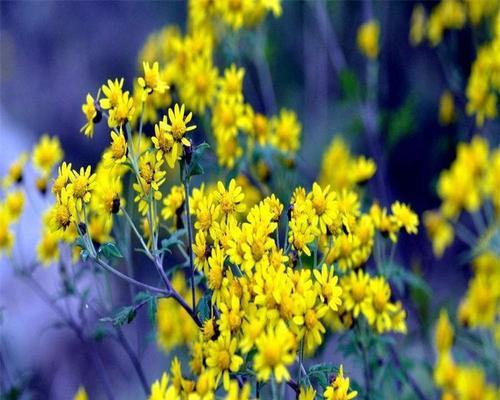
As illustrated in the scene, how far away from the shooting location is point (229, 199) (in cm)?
144

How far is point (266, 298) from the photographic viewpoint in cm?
125

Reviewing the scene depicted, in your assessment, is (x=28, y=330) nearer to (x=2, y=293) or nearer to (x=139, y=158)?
(x=2, y=293)

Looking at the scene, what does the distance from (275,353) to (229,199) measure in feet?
1.15

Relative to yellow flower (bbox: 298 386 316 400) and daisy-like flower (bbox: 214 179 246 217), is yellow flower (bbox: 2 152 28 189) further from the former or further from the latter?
yellow flower (bbox: 298 386 316 400)

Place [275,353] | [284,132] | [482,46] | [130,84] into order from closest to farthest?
[275,353] < [284,132] < [482,46] < [130,84]

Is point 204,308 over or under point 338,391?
over

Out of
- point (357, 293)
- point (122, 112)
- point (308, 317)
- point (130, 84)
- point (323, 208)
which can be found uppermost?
point (130, 84)

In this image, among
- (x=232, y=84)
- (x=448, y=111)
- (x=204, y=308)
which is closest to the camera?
(x=204, y=308)

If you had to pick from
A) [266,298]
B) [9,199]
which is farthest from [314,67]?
[266,298]

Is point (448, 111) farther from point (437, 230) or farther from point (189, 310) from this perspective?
point (189, 310)

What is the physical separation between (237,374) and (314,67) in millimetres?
3350

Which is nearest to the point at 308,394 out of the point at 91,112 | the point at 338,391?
the point at 338,391

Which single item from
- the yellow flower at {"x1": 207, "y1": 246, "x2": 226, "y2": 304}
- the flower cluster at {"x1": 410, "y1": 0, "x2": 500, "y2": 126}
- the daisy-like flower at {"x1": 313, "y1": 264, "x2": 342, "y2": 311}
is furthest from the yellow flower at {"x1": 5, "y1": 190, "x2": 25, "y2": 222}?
the flower cluster at {"x1": 410, "y1": 0, "x2": 500, "y2": 126}

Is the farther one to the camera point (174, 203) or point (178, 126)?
point (174, 203)
